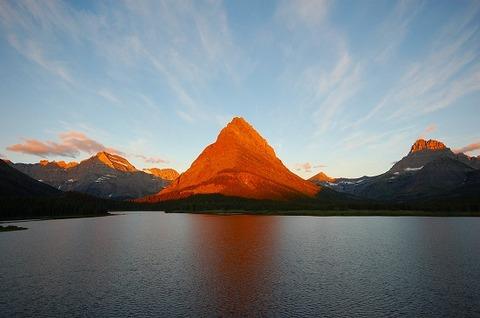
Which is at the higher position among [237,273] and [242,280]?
[237,273]

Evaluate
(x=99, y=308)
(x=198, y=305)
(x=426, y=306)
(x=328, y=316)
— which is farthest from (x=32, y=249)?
(x=426, y=306)

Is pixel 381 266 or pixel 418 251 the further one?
pixel 418 251

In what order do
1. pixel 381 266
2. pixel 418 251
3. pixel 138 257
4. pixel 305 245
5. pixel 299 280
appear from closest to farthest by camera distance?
pixel 299 280 → pixel 381 266 → pixel 138 257 → pixel 418 251 → pixel 305 245

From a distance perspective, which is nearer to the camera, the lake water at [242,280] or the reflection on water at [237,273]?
the lake water at [242,280]

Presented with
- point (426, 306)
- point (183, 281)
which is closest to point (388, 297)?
point (426, 306)

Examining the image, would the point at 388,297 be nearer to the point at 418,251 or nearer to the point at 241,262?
the point at 241,262

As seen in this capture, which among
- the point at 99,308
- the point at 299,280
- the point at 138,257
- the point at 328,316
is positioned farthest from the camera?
the point at 138,257

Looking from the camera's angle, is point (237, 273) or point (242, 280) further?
point (237, 273)

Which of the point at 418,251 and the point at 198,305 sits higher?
the point at 418,251

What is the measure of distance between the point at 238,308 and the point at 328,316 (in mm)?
10351

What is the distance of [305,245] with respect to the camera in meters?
102

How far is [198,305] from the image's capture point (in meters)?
46.3

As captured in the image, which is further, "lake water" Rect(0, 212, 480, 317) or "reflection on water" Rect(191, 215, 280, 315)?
"reflection on water" Rect(191, 215, 280, 315)

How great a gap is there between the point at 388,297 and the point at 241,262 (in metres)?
34.4
